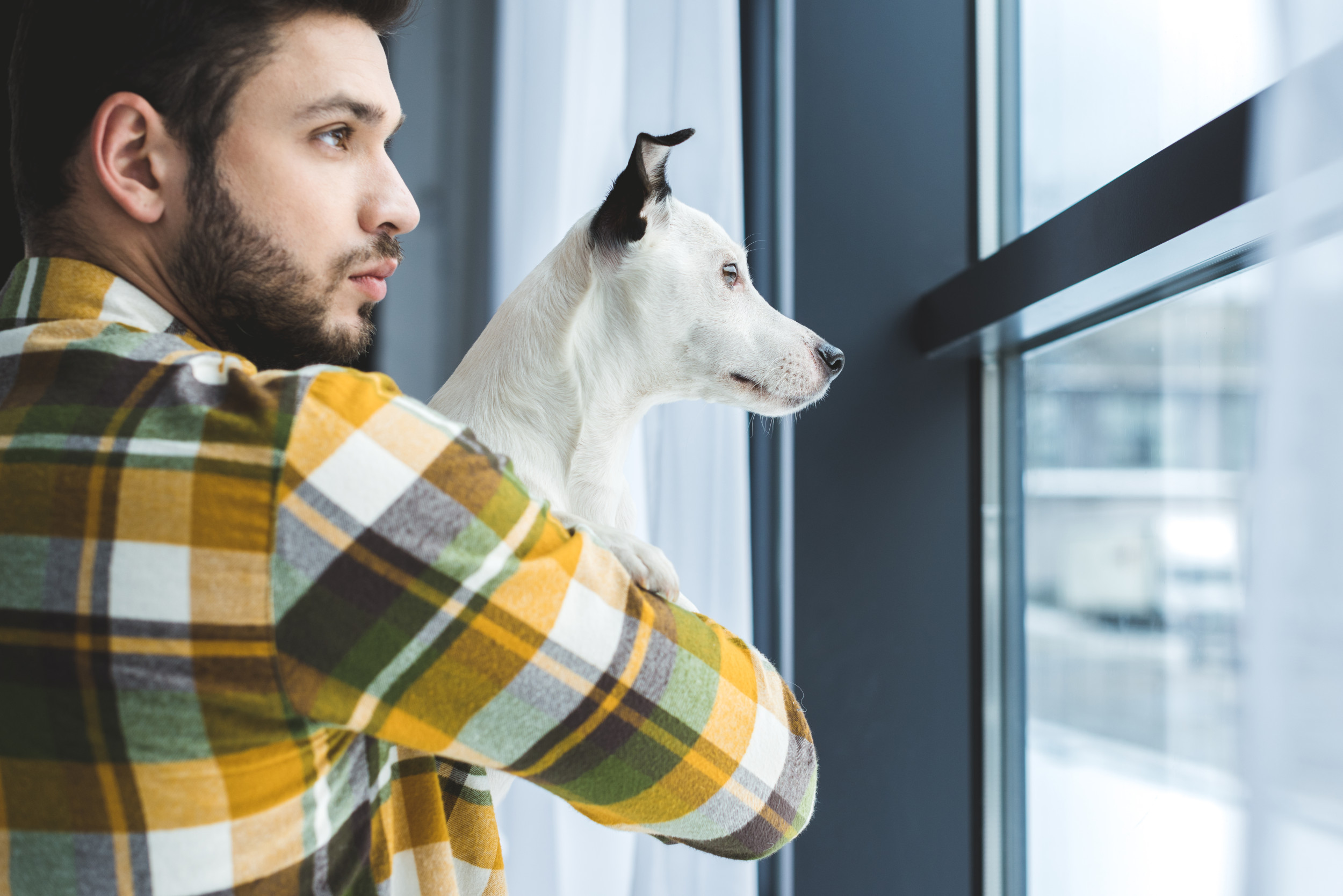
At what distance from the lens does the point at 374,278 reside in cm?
65

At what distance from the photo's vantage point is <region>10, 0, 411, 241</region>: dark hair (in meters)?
0.53

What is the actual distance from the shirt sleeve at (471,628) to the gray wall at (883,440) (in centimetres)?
90

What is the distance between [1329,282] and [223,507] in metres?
0.60

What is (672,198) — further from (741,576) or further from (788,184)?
(741,576)

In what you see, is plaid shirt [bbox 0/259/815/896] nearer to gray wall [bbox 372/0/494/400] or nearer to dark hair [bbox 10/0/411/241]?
dark hair [bbox 10/0/411/241]

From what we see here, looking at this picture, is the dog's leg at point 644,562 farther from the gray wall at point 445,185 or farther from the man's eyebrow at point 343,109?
the gray wall at point 445,185

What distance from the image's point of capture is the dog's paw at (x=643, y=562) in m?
0.56

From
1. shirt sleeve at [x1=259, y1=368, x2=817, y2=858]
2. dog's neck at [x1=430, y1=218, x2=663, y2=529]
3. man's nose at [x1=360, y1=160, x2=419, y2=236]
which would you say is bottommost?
shirt sleeve at [x1=259, y1=368, x2=817, y2=858]

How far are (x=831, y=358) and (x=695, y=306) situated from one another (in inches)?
7.0

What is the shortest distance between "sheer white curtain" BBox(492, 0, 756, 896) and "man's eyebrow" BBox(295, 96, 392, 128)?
799 millimetres

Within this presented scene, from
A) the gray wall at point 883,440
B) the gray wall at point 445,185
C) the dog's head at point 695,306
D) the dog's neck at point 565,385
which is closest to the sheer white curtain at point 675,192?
the gray wall at point 883,440

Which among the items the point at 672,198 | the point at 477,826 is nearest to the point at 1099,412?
the point at 672,198

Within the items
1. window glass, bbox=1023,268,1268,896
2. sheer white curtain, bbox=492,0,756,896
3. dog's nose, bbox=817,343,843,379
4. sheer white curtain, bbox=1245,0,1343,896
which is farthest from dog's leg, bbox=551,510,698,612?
sheer white curtain, bbox=492,0,756,896

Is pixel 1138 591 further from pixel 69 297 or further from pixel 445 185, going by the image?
pixel 445 185
